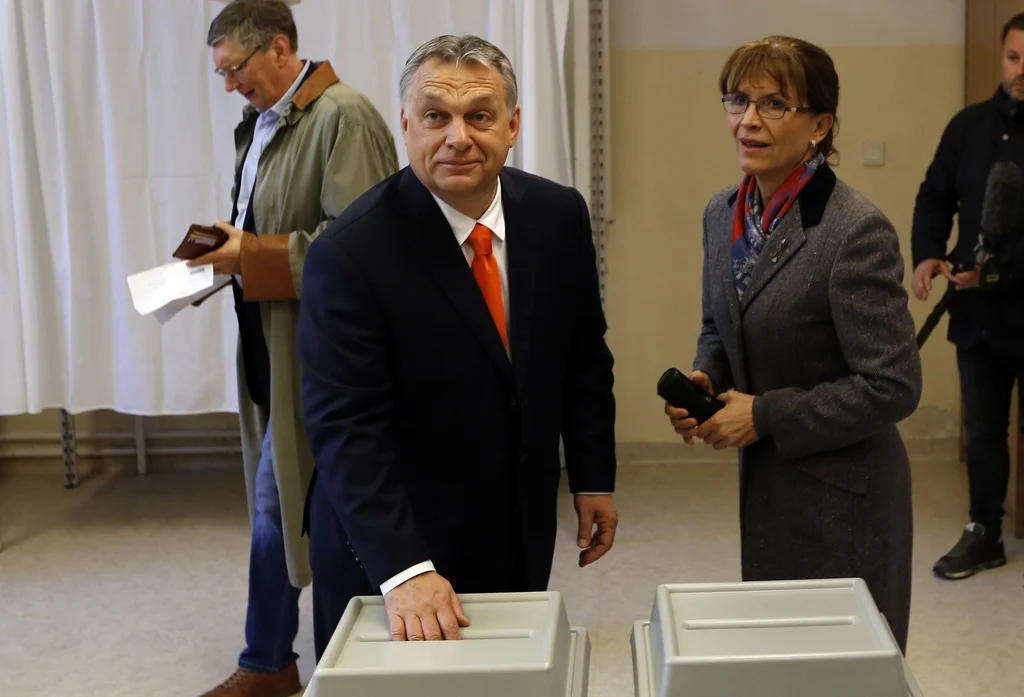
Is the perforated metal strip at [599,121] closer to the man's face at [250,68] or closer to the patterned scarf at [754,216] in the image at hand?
the man's face at [250,68]

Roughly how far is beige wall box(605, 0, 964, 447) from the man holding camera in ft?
3.16

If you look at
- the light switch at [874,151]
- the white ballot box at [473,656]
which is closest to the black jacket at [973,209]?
the light switch at [874,151]

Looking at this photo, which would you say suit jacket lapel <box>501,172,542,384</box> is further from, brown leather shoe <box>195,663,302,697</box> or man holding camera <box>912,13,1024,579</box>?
man holding camera <box>912,13,1024,579</box>

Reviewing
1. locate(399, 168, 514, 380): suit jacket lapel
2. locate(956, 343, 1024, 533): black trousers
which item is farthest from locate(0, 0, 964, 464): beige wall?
locate(399, 168, 514, 380): suit jacket lapel

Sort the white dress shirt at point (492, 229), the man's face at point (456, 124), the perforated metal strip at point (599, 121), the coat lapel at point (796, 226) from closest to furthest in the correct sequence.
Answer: the man's face at point (456, 124) < the white dress shirt at point (492, 229) < the coat lapel at point (796, 226) < the perforated metal strip at point (599, 121)

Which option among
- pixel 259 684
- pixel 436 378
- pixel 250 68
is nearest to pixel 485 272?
pixel 436 378

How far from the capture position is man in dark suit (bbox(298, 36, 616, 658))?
4.85 feet

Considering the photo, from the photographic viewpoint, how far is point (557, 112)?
3.60 metres

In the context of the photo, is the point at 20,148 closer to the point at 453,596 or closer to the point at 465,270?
the point at 465,270

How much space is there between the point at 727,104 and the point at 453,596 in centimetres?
91

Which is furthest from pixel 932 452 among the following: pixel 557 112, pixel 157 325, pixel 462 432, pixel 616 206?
pixel 462 432

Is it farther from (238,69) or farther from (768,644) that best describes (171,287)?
(768,644)

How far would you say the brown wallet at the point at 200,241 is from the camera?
2.42m

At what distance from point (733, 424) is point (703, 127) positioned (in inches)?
110
